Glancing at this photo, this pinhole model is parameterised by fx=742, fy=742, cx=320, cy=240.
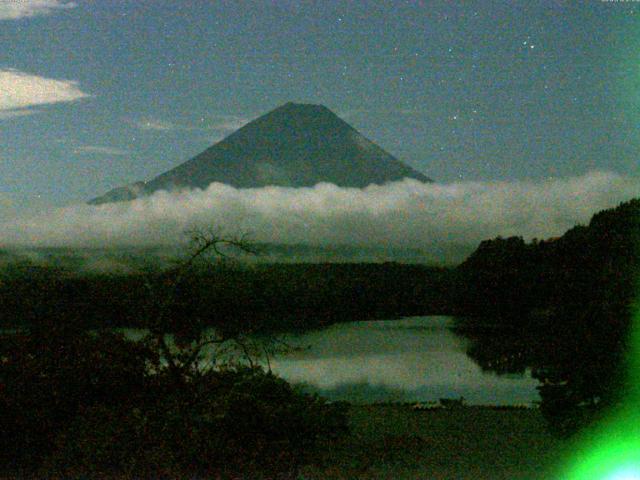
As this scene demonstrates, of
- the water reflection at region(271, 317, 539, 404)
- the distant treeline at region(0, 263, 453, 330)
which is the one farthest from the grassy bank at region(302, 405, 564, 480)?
the distant treeline at region(0, 263, 453, 330)

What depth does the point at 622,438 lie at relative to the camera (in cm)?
848

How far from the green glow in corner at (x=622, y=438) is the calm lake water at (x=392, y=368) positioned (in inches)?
43.3

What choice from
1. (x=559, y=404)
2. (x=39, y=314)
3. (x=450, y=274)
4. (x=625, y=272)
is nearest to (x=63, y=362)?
(x=39, y=314)

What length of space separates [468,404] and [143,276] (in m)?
6.06

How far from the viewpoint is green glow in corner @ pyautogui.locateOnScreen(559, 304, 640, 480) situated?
8.40 m

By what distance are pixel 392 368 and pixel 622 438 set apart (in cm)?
1462

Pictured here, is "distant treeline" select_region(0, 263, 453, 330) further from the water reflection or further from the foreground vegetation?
the water reflection

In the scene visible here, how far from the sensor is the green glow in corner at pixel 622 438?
840 cm

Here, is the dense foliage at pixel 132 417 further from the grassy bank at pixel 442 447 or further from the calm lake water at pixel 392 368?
the calm lake water at pixel 392 368

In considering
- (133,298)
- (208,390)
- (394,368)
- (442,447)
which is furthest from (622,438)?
(394,368)

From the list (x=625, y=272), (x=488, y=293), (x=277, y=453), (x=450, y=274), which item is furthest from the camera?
(x=450, y=274)

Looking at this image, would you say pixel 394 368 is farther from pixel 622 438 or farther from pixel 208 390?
pixel 622 438

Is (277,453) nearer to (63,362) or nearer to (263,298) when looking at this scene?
(63,362)

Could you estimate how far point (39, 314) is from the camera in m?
11.1
